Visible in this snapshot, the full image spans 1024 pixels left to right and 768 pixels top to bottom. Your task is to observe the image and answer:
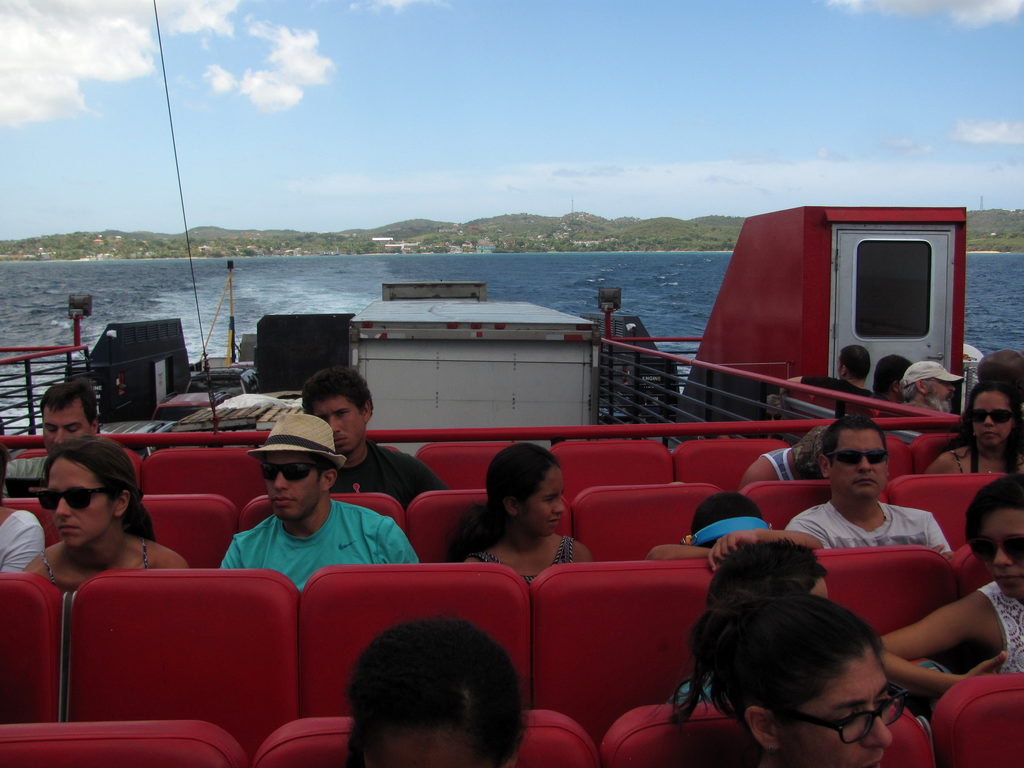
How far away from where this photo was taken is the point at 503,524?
12.0 ft

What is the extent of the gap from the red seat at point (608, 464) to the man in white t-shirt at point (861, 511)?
174cm

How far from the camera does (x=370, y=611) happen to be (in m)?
2.77

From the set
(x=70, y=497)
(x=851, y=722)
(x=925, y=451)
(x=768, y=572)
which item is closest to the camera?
(x=851, y=722)

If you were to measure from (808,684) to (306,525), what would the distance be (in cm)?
222

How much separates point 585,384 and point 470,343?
1.36 metres

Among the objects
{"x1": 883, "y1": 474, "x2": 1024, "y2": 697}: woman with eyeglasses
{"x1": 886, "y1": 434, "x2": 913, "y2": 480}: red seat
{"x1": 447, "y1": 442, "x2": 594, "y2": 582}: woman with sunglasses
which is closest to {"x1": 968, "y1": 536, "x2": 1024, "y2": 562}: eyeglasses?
{"x1": 883, "y1": 474, "x2": 1024, "y2": 697}: woman with eyeglasses

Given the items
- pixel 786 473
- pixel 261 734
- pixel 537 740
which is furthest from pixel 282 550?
pixel 786 473

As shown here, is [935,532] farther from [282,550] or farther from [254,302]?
[254,302]

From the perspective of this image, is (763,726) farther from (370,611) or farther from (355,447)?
(355,447)

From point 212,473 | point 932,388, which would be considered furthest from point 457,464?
point 932,388

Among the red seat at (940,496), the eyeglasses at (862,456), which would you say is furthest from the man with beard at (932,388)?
the eyeglasses at (862,456)

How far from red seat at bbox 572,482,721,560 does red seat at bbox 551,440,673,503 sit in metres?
1.28

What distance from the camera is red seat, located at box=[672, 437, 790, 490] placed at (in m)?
5.43

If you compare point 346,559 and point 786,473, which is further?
point 786,473
